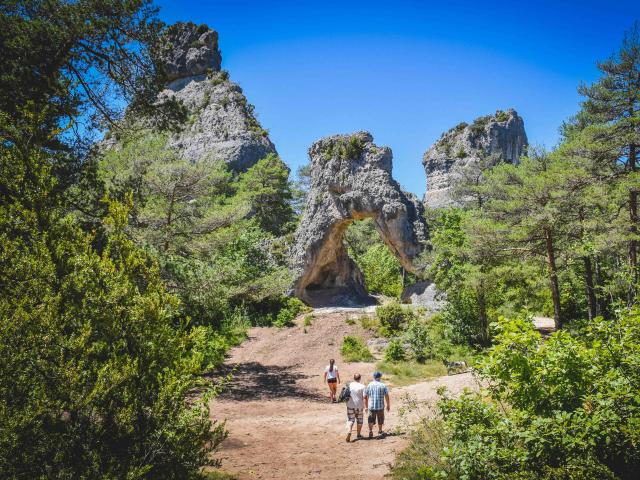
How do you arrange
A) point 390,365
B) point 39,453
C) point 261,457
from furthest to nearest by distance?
point 390,365 < point 261,457 < point 39,453

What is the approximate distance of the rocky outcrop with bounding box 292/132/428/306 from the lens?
26.5 meters

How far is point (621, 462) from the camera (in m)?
3.35

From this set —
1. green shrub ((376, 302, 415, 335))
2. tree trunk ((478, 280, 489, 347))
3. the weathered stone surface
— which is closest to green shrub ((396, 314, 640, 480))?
tree trunk ((478, 280, 489, 347))

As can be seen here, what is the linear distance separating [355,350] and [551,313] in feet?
38.3

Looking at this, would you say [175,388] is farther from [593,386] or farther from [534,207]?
[534,207]

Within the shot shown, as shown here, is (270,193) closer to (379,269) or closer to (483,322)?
(379,269)

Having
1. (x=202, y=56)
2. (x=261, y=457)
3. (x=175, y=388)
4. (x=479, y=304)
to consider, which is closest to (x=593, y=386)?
(x=175, y=388)

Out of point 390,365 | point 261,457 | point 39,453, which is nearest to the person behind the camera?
point 39,453

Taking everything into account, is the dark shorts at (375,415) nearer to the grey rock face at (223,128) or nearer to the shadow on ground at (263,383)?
the shadow on ground at (263,383)

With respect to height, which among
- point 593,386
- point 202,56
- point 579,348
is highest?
point 202,56

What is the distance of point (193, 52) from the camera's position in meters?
45.6

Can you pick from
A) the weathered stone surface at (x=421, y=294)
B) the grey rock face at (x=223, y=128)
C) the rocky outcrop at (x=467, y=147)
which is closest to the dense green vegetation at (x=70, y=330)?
the weathered stone surface at (x=421, y=294)

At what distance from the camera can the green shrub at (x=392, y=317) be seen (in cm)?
1906

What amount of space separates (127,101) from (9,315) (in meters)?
6.32
